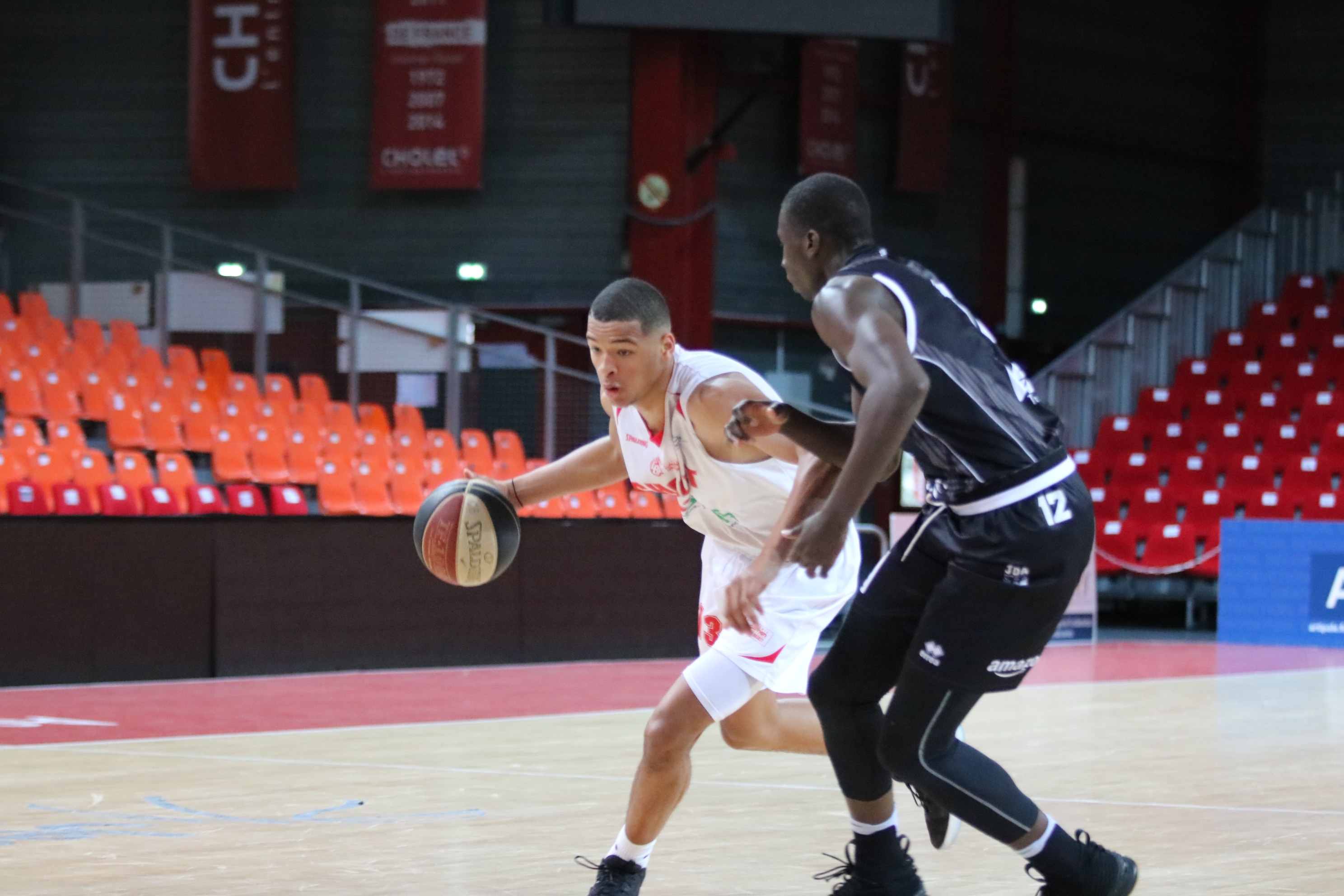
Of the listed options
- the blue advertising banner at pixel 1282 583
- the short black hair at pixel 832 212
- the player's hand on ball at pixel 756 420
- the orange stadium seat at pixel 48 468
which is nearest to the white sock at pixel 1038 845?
the player's hand on ball at pixel 756 420

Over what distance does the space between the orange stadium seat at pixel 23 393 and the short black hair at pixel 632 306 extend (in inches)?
394

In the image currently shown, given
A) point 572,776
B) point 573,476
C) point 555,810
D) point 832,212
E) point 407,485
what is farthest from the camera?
point 407,485

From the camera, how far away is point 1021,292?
76.6ft

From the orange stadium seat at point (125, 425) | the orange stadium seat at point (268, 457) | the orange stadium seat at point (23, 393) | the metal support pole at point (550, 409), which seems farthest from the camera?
the metal support pole at point (550, 409)

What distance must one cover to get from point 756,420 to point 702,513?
1012 mm

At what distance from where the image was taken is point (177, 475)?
13.2m

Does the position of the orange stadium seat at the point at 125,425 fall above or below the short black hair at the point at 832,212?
below

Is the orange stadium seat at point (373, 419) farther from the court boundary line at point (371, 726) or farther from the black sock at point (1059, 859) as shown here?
the black sock at point (1059, 859)

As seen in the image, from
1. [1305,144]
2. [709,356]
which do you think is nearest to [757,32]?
[1305,144]

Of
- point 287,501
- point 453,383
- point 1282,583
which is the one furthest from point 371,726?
point 1282,583

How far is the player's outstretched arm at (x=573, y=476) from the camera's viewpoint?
519 cm

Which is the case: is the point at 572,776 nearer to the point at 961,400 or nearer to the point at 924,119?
the point at 961,400

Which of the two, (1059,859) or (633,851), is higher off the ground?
(1059,859)

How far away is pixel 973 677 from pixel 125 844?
2880mm
